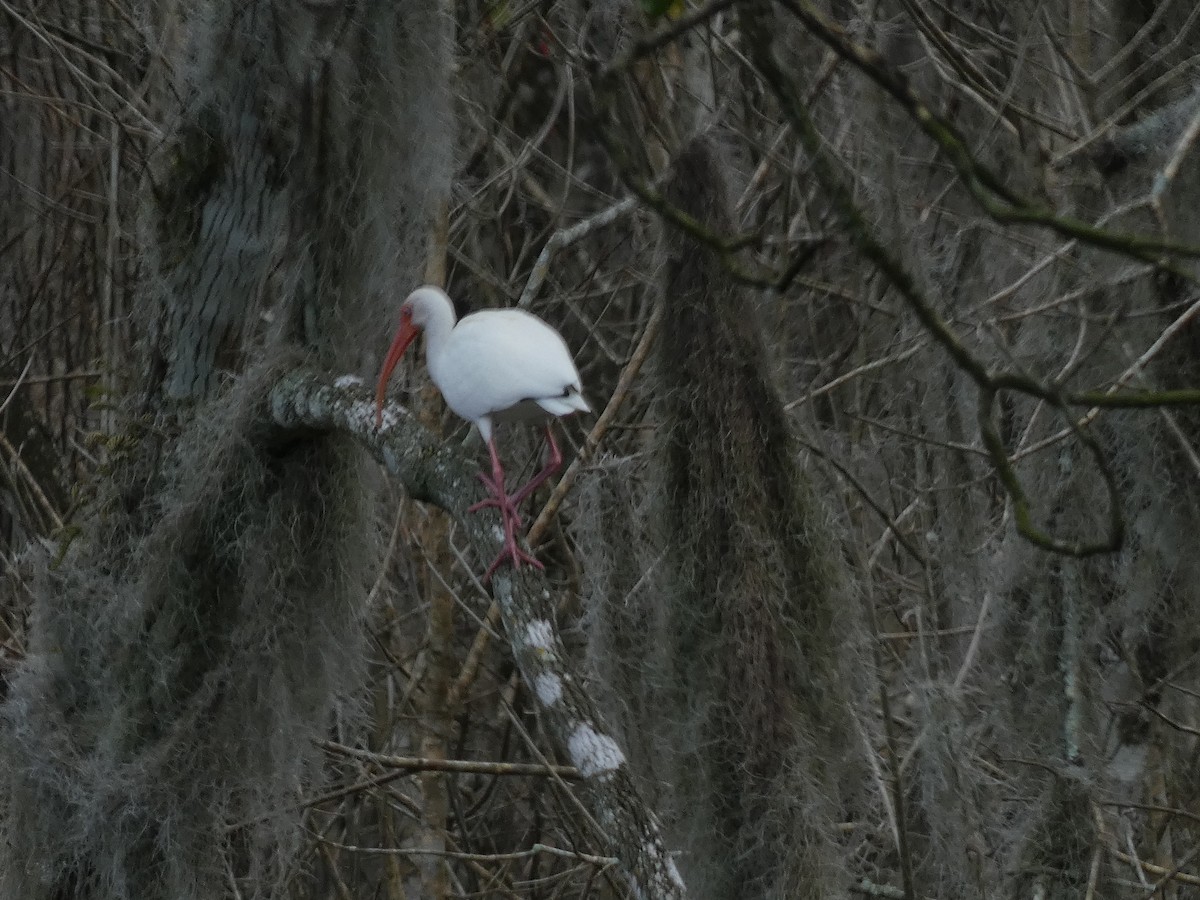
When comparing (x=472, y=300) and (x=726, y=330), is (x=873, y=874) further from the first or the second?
(x=472, y=300)

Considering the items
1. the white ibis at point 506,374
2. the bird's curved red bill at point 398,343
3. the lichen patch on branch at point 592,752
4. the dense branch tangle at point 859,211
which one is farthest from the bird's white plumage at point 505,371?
the dense branch tangle at point 859,211

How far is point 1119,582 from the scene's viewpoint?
3.47m

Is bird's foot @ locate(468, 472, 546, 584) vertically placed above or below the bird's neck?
above

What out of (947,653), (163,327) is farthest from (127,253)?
(947,653)

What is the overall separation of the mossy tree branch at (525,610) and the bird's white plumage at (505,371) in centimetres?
30

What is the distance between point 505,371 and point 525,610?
2.91ft

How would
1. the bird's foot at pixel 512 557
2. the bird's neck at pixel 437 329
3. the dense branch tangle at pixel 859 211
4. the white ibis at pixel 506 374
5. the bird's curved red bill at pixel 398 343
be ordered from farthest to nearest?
the bird's neck at pixel 437 329 < the bird's curved red bill at pixel 398 343 < the white ibis at pixel 506 374 < the bird's foot at pixel 512 557 < the dense branch tangle at pixel 859 211

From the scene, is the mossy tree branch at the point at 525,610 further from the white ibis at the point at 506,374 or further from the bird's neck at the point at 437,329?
the bird's neck at the point at 437,329

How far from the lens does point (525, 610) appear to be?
2.40 meters

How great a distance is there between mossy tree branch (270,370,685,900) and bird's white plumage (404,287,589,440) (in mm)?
303

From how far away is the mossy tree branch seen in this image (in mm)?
2152

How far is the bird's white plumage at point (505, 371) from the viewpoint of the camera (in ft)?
10.4

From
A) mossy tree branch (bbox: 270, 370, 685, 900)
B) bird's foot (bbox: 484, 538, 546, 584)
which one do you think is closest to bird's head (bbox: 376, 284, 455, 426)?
mossy tree branch (bbox: 270, 370, 685, 900)

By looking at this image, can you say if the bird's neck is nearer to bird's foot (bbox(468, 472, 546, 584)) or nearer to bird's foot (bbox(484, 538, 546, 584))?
bird's foot (bbox(468, 472, 546, 584))
